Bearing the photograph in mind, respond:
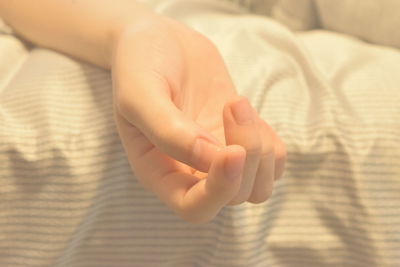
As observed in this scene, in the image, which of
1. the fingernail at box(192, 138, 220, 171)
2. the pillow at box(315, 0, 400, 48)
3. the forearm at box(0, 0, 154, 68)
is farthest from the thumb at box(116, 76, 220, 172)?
the pillow at box(315, 0, 400, 48)

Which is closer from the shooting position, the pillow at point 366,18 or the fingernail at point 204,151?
the fingernail at point 204,151

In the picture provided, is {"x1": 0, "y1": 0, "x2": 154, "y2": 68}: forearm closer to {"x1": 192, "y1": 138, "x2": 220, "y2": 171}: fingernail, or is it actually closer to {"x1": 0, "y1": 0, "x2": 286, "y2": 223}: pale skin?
{"x1": 0, "y1": 0, "x2": 286, "y2": 223}: pale skin

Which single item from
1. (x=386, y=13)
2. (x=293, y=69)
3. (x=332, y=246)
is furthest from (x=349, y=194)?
(x=386, y=13)

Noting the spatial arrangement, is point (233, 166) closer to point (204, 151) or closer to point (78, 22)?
point (204, 151)

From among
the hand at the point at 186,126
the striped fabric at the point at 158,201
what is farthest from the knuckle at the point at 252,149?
the striped fabric at the point at 158,201

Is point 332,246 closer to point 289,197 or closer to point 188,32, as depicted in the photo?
point 289,197

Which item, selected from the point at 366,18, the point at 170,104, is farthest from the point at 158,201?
the point at 366,18

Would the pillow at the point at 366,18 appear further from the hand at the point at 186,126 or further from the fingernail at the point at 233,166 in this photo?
the fingernail at the point at 233,166

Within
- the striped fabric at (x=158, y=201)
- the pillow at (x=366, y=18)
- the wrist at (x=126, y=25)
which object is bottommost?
the striped fabric at (x=158, y=201)
